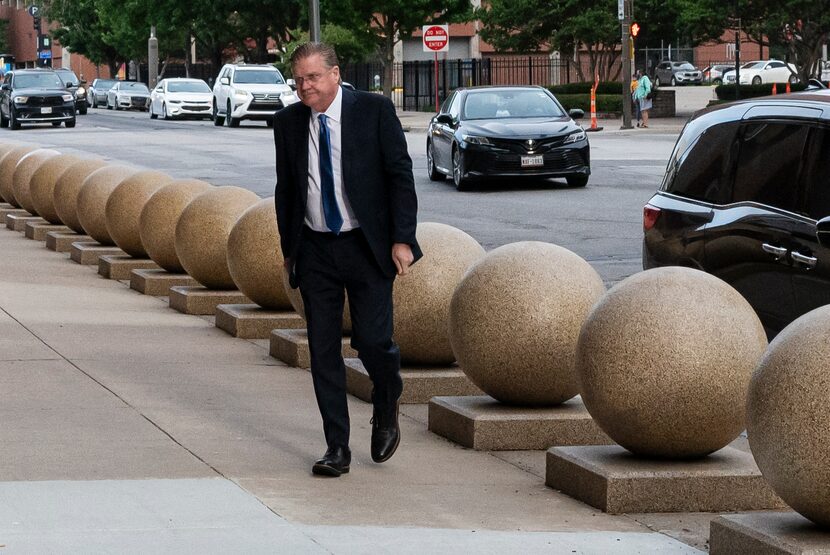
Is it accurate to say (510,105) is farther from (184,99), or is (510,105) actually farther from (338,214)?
(184,99)

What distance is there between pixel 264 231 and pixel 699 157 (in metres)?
3.40

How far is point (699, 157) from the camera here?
30.4 feet

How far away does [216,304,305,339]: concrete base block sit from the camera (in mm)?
11414

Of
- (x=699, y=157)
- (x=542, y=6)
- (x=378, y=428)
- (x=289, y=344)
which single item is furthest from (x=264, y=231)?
(x=542, y=6)

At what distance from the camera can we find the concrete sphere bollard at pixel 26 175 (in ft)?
67.9

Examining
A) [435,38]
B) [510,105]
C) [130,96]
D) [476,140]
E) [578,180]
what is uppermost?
[435,38]

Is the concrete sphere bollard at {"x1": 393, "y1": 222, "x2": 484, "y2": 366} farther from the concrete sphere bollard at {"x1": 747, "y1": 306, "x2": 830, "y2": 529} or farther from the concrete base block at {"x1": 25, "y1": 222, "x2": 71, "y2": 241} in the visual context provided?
the concrete base block at {"x1": 25, "y1": 222, "x2": 71, "y2": 241}

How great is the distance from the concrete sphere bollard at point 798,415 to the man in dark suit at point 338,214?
2.05 metres

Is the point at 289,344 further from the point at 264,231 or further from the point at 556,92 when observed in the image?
the point at 556,92

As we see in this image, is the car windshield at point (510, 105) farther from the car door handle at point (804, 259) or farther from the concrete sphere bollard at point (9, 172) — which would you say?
the car door handle at point (804, 259)

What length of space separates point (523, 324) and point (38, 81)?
154 ft

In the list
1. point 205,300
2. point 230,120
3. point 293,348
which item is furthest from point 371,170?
point 230,120

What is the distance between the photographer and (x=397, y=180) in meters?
6.86

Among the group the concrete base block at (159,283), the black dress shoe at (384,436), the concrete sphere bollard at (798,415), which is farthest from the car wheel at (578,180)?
the concrete sphere bollard at (798,415)
